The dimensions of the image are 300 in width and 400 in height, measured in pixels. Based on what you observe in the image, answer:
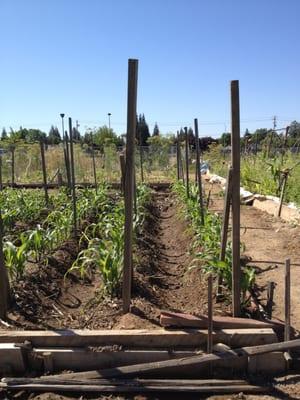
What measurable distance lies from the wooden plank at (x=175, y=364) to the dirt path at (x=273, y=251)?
0.74 metres

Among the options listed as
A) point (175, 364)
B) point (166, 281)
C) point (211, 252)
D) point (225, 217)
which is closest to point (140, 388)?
point (175, 364)

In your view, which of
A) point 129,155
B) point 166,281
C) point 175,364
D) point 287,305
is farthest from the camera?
point 166,281

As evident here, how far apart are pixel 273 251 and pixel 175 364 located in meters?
3.84

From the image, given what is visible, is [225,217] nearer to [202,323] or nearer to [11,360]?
[202,323]

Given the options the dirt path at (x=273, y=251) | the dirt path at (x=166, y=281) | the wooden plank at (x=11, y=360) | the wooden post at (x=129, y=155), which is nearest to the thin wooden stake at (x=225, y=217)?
the dirt path at (x=166, y=281)

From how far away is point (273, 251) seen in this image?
6.35 m

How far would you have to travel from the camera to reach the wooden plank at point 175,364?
2904mm

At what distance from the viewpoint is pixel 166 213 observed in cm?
1080

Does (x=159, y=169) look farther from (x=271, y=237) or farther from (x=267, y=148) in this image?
(x=271, y=237)

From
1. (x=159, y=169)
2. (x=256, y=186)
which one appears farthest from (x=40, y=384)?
(x=159, y=169)

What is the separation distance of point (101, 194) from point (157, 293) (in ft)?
17.7

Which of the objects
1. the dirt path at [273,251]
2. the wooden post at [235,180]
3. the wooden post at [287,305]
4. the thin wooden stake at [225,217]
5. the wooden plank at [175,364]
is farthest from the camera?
the dirt path at [273,251]

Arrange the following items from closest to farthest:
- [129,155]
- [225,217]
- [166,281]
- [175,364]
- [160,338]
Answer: [175,364] < [160,338] < [129,155] < [225,217] < [166,281]

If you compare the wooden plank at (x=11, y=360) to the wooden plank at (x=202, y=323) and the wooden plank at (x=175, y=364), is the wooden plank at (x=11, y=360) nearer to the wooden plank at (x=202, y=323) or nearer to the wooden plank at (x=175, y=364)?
the wooden plank at (x=175, y=364)
